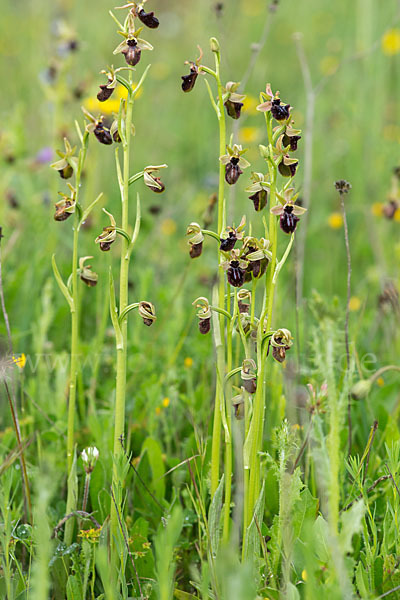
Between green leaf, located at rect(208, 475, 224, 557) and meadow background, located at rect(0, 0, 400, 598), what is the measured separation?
101 mm

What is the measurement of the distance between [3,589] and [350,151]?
4048 millimetres

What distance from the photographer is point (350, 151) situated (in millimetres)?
4598

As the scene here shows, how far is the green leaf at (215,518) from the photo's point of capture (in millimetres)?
1341

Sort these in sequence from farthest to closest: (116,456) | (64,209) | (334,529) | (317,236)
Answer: (317,236), (64,209), (116,456), (334,529)

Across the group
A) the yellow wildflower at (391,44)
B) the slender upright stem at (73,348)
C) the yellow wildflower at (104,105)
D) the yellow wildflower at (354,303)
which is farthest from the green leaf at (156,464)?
the yellow wildflower at (391,44)

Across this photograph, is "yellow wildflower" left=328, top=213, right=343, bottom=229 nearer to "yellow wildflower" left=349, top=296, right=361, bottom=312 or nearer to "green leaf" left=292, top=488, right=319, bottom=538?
"yellow wildflower" left=349, top=296, right=361, bottom=312

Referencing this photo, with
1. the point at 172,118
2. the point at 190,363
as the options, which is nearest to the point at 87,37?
the point at 172,118

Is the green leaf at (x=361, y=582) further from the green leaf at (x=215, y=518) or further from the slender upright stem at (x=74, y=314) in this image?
the slender upright stem at (x=74, y=314)

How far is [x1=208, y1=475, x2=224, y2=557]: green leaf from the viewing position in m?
1.34

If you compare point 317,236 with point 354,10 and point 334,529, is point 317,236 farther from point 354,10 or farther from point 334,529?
point 354,10

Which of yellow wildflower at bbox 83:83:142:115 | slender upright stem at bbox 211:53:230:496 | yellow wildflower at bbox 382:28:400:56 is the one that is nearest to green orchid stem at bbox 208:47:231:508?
slender upright stem at bbox 211:53:230:496

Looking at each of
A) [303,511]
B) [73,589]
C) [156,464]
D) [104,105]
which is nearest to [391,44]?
[104,105]

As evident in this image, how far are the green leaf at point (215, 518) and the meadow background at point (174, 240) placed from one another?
4.0 inches

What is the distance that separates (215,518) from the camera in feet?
4.48
